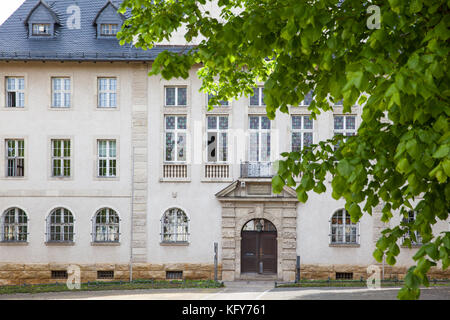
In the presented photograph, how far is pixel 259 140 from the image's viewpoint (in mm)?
23203

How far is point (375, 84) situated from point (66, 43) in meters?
20.4

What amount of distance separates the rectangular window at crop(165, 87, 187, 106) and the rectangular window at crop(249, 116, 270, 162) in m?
2.82

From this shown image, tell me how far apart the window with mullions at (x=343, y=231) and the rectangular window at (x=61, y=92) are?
1170cm

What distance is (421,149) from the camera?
436cm

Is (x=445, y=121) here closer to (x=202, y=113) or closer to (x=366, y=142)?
(x=366, y=142)

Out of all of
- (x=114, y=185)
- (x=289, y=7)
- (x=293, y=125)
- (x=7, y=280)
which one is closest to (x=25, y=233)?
(x=7, y=280)

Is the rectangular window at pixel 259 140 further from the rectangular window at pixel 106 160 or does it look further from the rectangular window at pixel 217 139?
the rectangular window at pixel 106 160

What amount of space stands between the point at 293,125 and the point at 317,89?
16474mm

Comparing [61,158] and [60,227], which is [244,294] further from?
[61,158]

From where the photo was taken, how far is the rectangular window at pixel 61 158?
23.4 metres

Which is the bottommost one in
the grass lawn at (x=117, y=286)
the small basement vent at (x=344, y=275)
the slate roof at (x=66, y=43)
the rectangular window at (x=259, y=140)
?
the grass lawn at (x=117, y=286)

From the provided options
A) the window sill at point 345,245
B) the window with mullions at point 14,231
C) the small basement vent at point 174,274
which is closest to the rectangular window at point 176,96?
the small basement vent at point 174,274

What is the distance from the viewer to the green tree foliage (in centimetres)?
429

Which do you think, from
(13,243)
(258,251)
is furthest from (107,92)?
(258,251)
